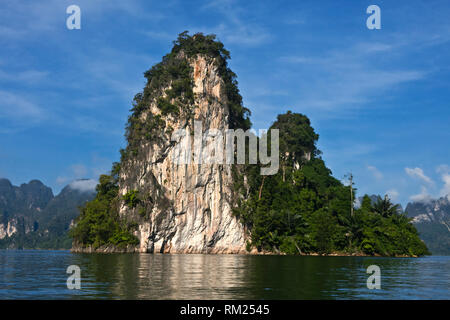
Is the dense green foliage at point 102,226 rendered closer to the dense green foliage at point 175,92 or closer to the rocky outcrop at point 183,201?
the rocky outcrop at point 183,201

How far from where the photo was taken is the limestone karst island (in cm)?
6178

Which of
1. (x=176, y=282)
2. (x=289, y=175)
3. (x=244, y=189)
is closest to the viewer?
(x=176, y=282)

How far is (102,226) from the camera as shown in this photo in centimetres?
6662

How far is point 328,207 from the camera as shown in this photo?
66.1 m

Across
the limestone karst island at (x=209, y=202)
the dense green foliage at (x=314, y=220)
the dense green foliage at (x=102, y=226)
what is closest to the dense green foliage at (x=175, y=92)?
the limestone karst island at (x=209, y=202)

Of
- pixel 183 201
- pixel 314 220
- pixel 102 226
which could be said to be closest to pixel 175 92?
pixel 183 201

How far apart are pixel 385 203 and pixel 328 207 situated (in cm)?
913

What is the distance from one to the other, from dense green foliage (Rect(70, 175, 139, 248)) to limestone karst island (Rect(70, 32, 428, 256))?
0.17 m

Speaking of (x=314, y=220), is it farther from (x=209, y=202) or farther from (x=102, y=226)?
(x=102, y=226)

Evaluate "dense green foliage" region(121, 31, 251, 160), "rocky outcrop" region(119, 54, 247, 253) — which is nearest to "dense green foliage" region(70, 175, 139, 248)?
"rocky outcrop" region(119, 54, 247, 253)

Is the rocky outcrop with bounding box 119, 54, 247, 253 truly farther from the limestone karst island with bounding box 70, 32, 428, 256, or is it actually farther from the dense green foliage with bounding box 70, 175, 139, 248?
the dense green foliage with bounding box 70, 175, 139, 248
